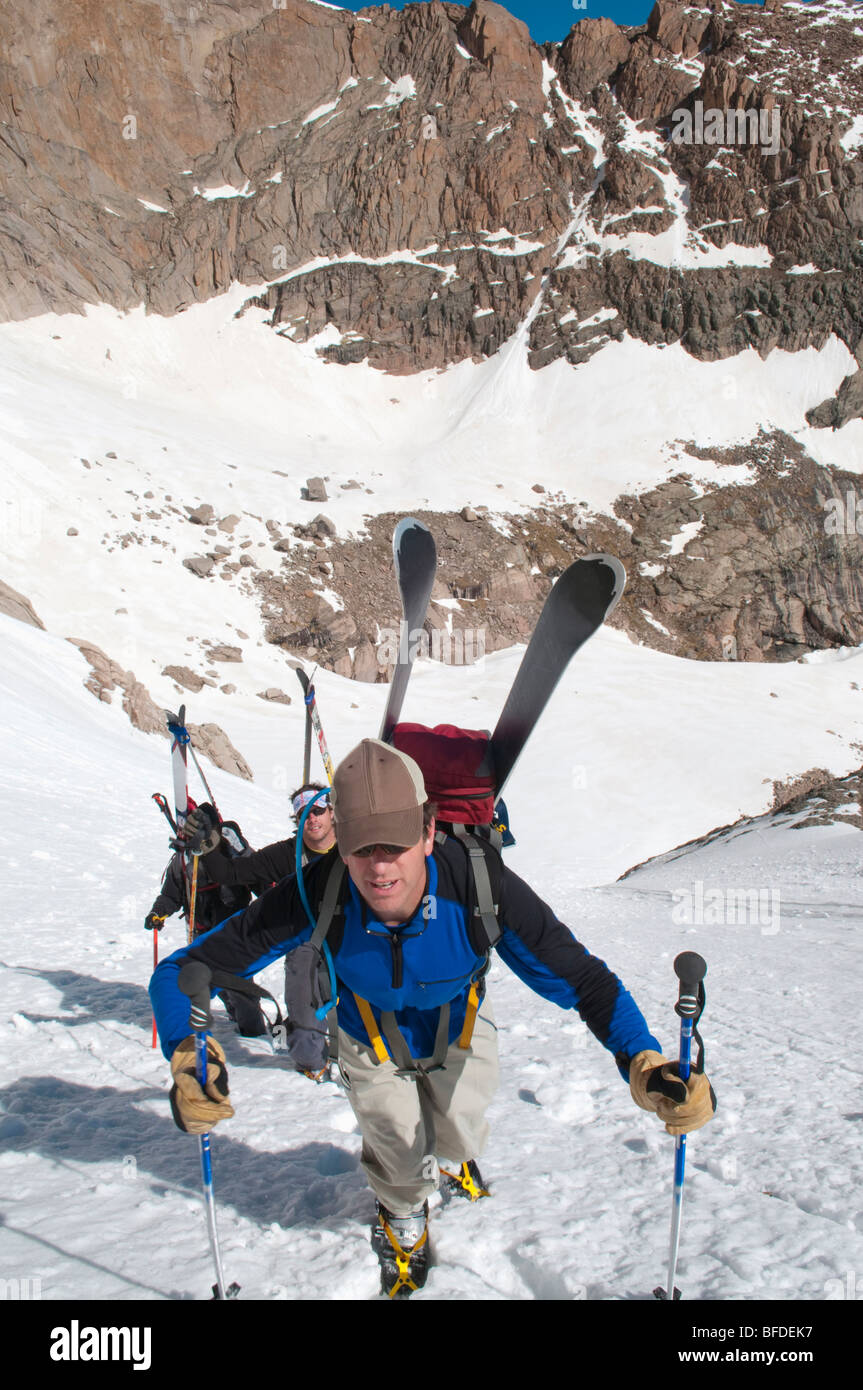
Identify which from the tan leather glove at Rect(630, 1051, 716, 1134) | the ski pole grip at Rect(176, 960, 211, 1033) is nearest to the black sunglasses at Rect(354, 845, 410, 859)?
the ski pole grip at Rect(176, 960, 211, 1033)

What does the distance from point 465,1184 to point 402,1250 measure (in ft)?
1.76

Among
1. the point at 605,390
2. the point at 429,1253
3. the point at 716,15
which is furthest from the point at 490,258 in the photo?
the point at 429,1253

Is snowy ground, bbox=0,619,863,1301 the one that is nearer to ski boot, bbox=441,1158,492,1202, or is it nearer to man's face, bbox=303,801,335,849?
ski boot, bbox=441,1158,492,1202

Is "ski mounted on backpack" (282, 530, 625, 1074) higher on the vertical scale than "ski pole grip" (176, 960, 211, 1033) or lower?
higher

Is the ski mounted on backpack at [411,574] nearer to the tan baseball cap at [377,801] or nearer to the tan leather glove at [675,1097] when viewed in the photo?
the tan baseball cap at [377,801]

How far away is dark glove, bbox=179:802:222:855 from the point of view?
476 cm

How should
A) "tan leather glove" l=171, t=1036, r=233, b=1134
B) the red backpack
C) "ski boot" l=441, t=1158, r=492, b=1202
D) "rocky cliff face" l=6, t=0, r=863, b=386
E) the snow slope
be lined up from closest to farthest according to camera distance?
"tan leather glove" l=171, t=1036, r=233, b=1134 < the red backpack < "ski boot" l=441, t=1158, r=492, b=1202 < the snow slope < "rocky cliff face" l=6, t=0, r=863, b=386

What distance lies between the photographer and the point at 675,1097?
7.10 feet

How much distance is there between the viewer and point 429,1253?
2.67 meters

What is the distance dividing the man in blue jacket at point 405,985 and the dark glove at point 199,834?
2.26 metres

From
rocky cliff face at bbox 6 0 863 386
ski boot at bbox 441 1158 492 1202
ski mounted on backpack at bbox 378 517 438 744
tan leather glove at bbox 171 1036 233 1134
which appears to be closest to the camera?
tan leather glove at bbox 171 1036 233 1134

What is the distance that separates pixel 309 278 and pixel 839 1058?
227ft

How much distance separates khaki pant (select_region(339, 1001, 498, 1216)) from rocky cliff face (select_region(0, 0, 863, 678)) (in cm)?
4475

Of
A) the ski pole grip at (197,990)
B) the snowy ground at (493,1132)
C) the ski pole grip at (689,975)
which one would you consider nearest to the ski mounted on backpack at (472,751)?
the ski pole grip at (197,990)
